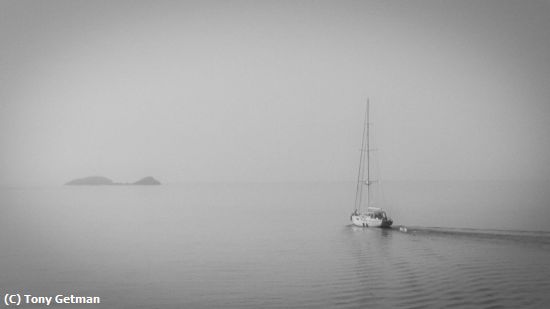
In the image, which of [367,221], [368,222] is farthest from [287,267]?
[367,221]

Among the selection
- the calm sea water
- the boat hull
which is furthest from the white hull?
the calm sea water

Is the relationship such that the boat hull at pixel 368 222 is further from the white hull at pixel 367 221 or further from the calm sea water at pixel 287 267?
the calm sea water at pixel 287 267

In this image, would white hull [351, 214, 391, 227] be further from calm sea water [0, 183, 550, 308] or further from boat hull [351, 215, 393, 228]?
calm sea water [0, 183, 550, 308]

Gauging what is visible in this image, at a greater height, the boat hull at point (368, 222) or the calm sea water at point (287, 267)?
the boat hull at point (368, 222)

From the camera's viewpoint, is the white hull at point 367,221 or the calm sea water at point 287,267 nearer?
the calm sea water at point 287,267

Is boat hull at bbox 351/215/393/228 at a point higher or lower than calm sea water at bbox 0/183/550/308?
higher

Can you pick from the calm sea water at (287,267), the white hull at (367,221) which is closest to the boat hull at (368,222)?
the white hull at (367,221)

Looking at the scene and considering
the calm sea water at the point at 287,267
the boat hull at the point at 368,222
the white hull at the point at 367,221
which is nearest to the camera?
the calm sea water at the point at 287,267

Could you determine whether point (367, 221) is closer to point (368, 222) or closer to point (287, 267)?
point (368, 222)

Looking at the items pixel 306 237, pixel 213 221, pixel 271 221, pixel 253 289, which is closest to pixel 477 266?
pixel 253 289

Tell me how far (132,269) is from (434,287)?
92.4 feet

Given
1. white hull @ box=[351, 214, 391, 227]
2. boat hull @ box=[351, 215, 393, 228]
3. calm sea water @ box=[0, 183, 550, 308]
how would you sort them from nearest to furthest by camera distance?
1. calm sea water @ box=[0, 183, 550, 308]
2. boat hull @ box=[351, 215, 393, 228]
3. white hull @ box=[351, 214, 391, 227]

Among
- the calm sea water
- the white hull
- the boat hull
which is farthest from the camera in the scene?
the white hull

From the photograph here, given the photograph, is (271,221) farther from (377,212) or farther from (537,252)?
(537,252)
